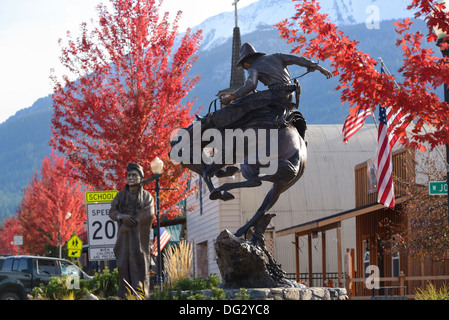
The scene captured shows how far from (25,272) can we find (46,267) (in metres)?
0.75

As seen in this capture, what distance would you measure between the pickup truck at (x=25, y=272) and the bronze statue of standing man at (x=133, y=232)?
27.3 feet

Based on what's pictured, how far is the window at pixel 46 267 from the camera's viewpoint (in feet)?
73.0

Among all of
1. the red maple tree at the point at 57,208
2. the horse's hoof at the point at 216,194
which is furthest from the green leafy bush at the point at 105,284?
the red maple tree at the point at 57,208

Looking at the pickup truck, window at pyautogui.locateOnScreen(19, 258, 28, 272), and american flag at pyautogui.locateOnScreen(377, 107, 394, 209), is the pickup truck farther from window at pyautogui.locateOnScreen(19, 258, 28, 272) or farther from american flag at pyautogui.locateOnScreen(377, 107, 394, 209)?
american flag at pyautogui.locateOnScreen(377, 107, 394, 209)

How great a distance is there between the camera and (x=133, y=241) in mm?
12984

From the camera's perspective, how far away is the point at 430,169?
19891 mm

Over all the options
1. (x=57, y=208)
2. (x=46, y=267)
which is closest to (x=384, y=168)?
(x=46, y=267)

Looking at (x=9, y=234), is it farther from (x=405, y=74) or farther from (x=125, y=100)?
(x=405, y=74)

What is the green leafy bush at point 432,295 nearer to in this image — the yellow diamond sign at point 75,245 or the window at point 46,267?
the window at point 46,267

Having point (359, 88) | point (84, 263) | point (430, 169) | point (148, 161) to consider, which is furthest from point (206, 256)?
point (84, 263)

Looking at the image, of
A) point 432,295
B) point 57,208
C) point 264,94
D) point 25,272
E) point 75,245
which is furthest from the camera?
point 57,208

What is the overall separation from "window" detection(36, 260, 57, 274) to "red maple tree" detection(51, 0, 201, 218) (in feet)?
8.94

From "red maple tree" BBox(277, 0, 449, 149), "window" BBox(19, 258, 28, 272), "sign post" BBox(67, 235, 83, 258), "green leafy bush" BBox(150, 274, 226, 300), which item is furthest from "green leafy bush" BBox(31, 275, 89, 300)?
"sign post" BBox(67, 235, 83, 258)
